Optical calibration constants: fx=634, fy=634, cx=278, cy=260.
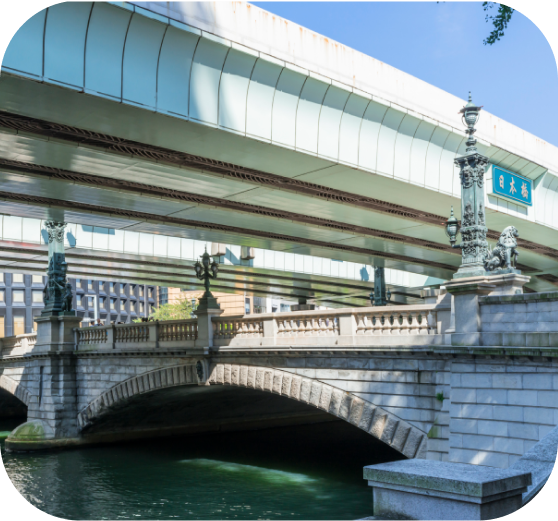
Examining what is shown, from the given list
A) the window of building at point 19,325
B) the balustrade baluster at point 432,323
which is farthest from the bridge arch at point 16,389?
the window of building at point 19,325

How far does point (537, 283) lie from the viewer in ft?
135

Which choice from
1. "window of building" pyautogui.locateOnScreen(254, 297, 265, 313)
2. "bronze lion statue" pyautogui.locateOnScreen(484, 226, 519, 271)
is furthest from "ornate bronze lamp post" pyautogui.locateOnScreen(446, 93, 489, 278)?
"window of building" pyautogui.locateOnScreen(254, 297, 265, 313)

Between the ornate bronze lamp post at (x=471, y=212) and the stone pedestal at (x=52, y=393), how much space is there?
847 inches

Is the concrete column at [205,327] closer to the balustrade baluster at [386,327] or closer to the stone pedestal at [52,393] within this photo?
the balustrade baluster at [386,327]

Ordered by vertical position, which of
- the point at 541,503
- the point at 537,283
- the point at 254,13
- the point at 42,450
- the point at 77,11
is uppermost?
the point at 254,13

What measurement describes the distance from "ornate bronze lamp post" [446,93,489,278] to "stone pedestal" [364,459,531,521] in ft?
30.5

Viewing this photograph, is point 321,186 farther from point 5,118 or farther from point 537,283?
Answer: point 537,283

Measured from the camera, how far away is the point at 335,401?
666 inches

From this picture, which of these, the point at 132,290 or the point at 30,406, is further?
the point at 132,290

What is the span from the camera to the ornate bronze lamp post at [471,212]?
1346 centimetres

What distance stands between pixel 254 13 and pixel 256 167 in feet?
13.8

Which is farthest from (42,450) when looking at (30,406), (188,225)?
(188,225)

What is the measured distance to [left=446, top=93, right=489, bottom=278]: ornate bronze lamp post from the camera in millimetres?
13461

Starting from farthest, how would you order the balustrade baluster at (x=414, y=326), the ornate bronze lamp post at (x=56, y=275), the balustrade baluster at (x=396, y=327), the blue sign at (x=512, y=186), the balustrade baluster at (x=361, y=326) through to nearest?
the ornate bronze lamp post at (x=56, y=275) → the blue sign at (x=512, y=186) → the balustrade baluster at (x=361, y=326) → the balustrade baluster at (x=396, y=327) → the balustrade baluster at (x=414, y=326)
